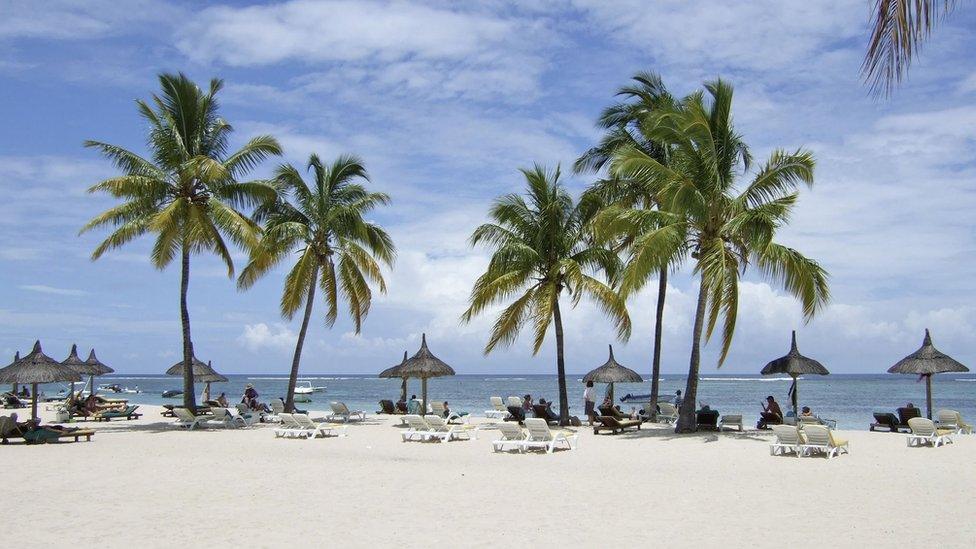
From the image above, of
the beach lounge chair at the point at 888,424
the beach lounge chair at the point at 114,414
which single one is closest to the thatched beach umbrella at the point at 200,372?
the beach lounge chair at the point at 114,414

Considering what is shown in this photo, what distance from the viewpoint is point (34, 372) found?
1972 centimetres

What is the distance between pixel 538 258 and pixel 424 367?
5.11 m

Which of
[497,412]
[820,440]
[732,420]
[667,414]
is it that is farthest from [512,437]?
[497,412]

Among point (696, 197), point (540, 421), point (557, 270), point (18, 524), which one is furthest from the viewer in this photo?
point (557, 270)

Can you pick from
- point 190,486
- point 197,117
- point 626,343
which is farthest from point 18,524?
point 197,117

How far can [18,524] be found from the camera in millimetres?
8773

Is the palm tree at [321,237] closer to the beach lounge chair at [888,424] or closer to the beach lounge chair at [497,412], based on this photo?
the beach lounge chair at [497,412]

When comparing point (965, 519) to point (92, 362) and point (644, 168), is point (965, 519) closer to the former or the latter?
point (644, 168)

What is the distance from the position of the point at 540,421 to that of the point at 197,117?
44.2 feet

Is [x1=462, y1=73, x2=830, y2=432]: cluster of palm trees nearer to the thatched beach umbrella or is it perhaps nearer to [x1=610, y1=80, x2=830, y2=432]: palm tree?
[x1=610, y1=80, x2=830, y2=432]: palm tree

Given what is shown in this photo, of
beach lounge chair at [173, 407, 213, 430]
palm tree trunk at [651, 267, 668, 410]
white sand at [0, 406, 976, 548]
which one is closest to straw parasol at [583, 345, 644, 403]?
palm tree trunk at [651, 267, 668, 410]

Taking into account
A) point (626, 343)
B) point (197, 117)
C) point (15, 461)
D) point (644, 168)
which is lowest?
point (15, 461)

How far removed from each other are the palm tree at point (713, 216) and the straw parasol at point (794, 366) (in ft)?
12.1

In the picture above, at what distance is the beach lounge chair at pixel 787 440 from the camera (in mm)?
14844
